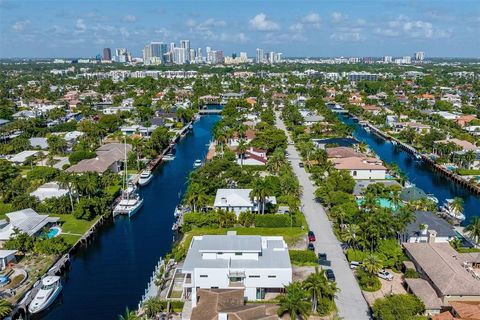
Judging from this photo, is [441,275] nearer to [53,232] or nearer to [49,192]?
[53,232]

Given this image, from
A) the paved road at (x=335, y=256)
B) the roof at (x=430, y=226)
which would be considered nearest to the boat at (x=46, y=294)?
the paved road at (x=335, y=256)

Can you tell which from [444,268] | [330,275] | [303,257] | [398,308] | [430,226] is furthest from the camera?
[430,226]

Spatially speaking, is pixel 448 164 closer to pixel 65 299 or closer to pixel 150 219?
pixel 150 219

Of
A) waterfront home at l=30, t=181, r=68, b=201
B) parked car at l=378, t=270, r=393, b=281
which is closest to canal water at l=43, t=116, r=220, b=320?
waterfront home at l=30, t=181, r=68, b=201

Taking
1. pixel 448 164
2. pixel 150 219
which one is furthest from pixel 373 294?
pixel 448 164

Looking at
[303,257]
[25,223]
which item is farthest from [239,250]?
[25,223]
